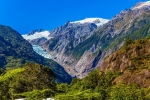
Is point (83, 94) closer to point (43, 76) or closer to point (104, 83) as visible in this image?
point (43, 76)

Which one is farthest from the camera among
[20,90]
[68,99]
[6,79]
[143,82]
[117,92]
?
[143,82]

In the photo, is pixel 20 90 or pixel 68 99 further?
pixel 20 90

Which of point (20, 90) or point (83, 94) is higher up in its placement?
point (20, 90)

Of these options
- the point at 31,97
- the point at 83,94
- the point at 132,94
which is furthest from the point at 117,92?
the point at 31,97

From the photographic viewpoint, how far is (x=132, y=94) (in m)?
54.2

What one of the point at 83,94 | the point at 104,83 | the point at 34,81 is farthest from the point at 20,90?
the point at 83,94

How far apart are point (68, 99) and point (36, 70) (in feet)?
362

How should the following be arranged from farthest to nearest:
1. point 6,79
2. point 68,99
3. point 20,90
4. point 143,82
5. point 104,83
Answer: point 104,83 < point 143,82 < point 20,90 < point 68,99 < point 6,79

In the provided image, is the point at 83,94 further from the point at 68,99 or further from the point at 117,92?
the point at 117,92

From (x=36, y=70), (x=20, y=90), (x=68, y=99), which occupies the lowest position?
(x=68, y=99)

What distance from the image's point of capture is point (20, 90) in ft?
448

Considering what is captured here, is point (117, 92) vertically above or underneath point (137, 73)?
underneath

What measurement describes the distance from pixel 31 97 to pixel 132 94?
2637 centimetres

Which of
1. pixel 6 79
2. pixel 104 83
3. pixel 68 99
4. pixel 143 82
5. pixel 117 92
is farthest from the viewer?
pixel 104 83
